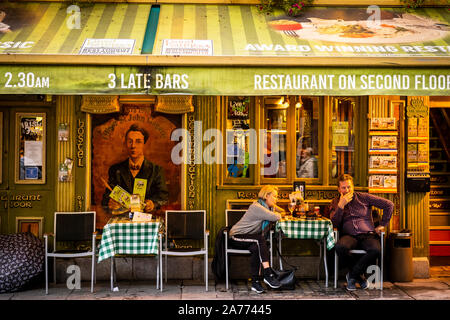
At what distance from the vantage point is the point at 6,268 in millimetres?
7574

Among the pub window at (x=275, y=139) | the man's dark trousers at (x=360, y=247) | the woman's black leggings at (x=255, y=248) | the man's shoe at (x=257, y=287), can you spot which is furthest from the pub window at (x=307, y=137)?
the man's shoe at (x=257, y=287)

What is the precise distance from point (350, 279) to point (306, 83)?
9.46ft

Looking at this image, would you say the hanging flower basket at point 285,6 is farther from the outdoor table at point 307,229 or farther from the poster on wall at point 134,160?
the outdoor table at point 307,229

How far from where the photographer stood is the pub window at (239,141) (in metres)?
8.74

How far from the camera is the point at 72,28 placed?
25.0 ft

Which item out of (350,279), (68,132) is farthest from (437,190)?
(68,132)

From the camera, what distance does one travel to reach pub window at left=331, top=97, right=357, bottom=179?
28.9 feet

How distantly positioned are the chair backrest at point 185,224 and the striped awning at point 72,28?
270 centimetres

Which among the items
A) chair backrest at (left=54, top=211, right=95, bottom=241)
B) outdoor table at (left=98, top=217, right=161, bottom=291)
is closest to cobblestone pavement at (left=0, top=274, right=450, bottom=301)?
outdoor table at (left=98, top=217, right=161, bottom=291)

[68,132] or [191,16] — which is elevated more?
[191,16]

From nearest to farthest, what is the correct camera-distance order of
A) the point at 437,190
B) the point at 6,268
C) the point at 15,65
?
the point at 15,65, the point at 6,268, the point at 437,190

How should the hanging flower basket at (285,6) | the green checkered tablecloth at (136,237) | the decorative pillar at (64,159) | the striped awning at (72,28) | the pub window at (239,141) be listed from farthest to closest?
the pub window at (239,141) < the decorative pillar at (64,159) < the hanging flower basket at (285,6) < the green checkered tablecloth at (136,237) < the striped awning at (72,28)

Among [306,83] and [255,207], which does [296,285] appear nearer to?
[255,207]

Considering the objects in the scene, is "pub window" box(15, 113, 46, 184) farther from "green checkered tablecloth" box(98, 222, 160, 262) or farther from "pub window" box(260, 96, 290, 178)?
"pub window" box(260, 96, 290, 178)
